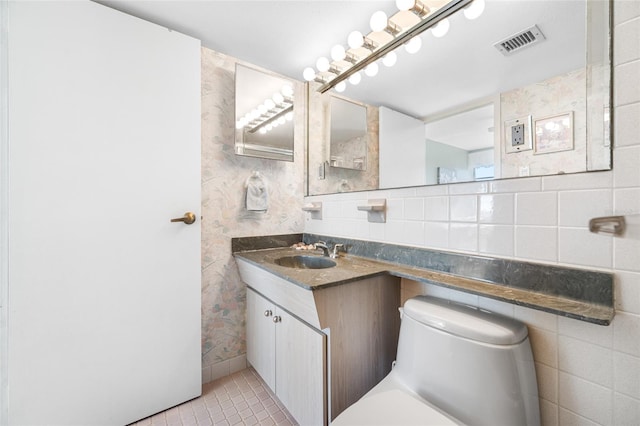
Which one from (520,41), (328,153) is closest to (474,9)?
(520,41)

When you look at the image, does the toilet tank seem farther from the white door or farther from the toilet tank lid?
the white door

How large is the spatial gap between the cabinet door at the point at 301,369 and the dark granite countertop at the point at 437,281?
0.23 m

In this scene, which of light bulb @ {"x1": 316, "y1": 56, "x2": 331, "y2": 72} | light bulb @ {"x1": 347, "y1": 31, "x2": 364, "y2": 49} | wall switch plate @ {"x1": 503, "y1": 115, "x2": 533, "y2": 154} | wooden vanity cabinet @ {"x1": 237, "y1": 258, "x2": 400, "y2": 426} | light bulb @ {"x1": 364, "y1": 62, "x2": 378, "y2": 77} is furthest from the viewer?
light bulb @ {"x1": 316, "y1": 56, "x2": 331, "y2": 72}

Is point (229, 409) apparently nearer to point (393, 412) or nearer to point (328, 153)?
point (393, 412)

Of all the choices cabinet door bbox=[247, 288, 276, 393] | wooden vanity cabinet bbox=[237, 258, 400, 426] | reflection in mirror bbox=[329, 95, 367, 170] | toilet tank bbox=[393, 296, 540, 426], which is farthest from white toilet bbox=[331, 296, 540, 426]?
reflection in mirror bbox=[329, 95, 367, 170]

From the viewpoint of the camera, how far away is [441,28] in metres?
1.11

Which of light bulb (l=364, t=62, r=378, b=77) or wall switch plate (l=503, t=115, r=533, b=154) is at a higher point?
light bulb (l=364, t=62, r=378, b=77)

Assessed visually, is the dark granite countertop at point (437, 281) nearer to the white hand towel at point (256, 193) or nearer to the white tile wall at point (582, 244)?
the white tile wall at point (582, 244)

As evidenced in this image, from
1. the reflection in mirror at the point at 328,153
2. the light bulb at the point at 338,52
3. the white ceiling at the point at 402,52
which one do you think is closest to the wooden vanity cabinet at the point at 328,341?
the reflection in mirror at the point at 328,153

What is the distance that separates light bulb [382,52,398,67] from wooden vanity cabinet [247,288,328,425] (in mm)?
1389

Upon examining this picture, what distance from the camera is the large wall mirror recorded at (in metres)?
0.74

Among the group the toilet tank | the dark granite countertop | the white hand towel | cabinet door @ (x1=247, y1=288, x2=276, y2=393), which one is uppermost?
the white hand towel

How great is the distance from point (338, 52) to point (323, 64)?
4.9 inches

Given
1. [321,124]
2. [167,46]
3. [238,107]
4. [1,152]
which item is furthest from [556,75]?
[1,152]
